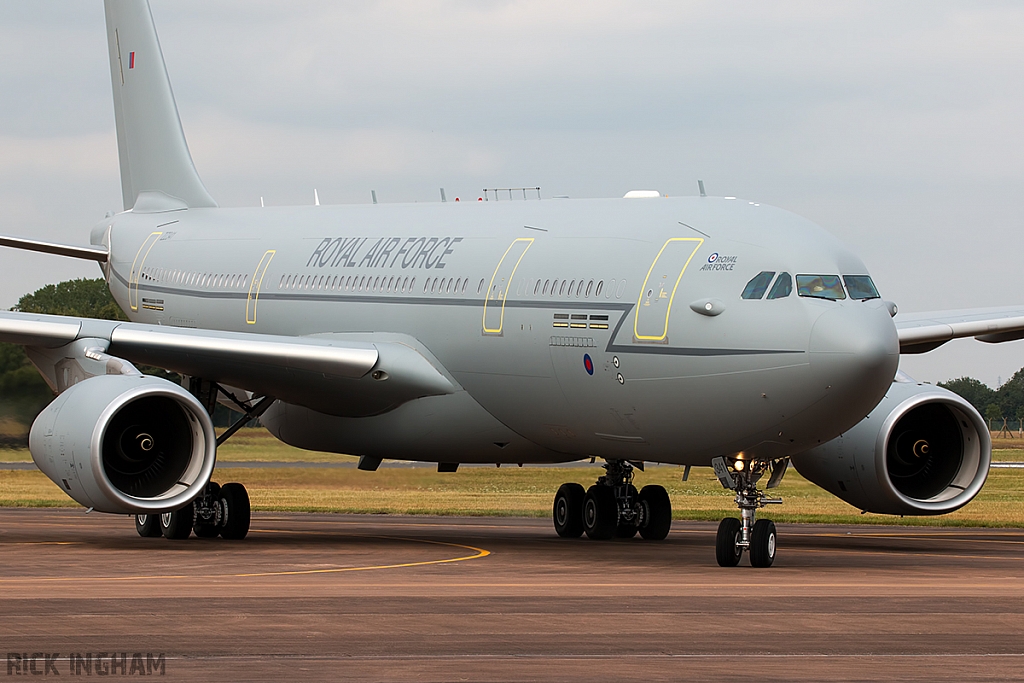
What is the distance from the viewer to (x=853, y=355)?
17.6m

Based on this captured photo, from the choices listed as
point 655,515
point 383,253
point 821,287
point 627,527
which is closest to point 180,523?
point 383,253

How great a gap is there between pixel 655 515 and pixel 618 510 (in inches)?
21.4

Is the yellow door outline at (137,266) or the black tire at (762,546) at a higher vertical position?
the yellow door outline at (137,266)

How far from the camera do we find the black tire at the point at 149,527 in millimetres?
24359

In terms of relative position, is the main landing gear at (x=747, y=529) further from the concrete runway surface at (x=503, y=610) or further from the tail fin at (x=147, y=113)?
the tail fin at (x=147, y=113)

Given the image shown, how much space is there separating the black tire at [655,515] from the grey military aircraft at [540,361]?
0.11ft

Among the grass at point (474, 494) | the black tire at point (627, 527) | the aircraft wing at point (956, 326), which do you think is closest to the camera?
the aircraft wing at point (956, 326)

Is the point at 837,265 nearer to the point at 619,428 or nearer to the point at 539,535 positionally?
the point at 619,428

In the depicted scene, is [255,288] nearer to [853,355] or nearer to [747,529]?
[747,529]

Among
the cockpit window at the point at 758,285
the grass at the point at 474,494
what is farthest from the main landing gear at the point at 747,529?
the grass at the point at 474,494

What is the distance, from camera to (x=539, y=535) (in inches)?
1021

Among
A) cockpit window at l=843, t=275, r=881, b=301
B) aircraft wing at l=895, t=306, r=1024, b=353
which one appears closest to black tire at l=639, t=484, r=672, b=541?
aircraft wing at l=895, t=306, r=1024, b=353

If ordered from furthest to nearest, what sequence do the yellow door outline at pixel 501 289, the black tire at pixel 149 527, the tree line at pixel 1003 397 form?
the tree line at pixel 1003 397, the black tire at pixel 149 527, the yellow door outline at pixel 501 289

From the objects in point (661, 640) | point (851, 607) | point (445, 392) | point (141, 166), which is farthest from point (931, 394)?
point (141, 166)
